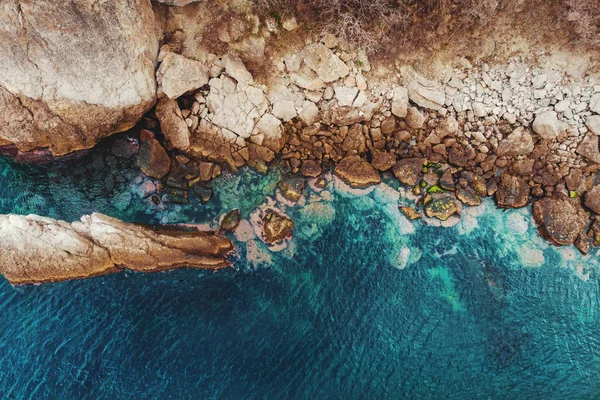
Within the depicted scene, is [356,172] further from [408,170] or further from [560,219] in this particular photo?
[560,219]

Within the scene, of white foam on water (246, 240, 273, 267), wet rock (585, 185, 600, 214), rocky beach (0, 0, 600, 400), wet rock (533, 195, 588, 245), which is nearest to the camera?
Answer: rocky beach (0, 0, 600, 400)

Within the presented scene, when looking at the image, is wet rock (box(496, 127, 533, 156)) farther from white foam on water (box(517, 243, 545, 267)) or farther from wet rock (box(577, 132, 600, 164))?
white foam on water (box(517, 243, 545, 267))

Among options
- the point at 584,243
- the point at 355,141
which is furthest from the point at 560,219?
the point at 355,141

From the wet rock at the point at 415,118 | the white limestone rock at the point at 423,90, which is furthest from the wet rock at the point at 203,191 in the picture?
the white limestone rock at the point at 423,90

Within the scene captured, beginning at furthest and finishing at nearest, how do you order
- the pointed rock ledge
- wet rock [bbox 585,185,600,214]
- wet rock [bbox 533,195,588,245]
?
wet rock [bbox 585,185,600,214], wet rock [bbox 533,195,588,245], the pointed rock ledge

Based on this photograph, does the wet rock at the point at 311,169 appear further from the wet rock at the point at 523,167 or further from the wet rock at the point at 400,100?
the wet rock at the point at 523,167

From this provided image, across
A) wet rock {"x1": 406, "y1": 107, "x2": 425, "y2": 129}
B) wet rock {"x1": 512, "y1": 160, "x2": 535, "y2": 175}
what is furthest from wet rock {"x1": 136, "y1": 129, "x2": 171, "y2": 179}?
wet rock {"x1": 512, "y1": 160, "x2": 535, "y2": 175}
